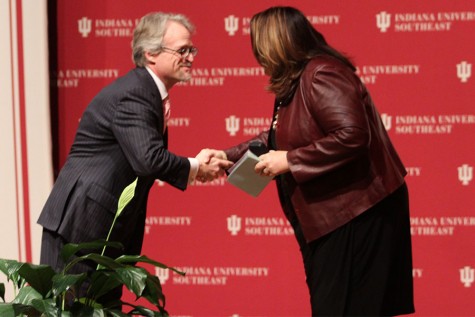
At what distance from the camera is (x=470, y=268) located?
4.56 metres

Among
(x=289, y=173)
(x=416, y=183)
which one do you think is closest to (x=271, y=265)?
(x=416, y=183)

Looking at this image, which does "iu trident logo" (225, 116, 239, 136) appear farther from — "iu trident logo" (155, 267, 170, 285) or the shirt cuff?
the shirt cuff

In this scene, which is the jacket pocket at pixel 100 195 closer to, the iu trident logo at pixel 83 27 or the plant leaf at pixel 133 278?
the plant leaf at pixel 133 278

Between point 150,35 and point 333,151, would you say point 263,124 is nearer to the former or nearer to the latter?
point 150,35

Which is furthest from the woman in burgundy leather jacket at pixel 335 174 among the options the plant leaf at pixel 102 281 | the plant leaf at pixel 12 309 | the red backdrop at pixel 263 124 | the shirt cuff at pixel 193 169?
the red backdrop at pixel 263 124

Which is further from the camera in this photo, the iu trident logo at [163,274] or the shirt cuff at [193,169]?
the iu trident logo at [163,274]

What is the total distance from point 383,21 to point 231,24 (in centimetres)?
81

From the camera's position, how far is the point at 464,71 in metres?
4.52

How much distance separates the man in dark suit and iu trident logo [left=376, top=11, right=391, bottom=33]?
62.5 inches

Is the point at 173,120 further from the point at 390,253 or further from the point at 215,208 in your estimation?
the point at 390,253

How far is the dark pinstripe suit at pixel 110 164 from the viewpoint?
10.4ft

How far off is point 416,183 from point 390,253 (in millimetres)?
1548

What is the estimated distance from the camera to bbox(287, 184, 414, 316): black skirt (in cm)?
308

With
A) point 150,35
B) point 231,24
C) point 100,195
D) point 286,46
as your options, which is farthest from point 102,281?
point 231,24
